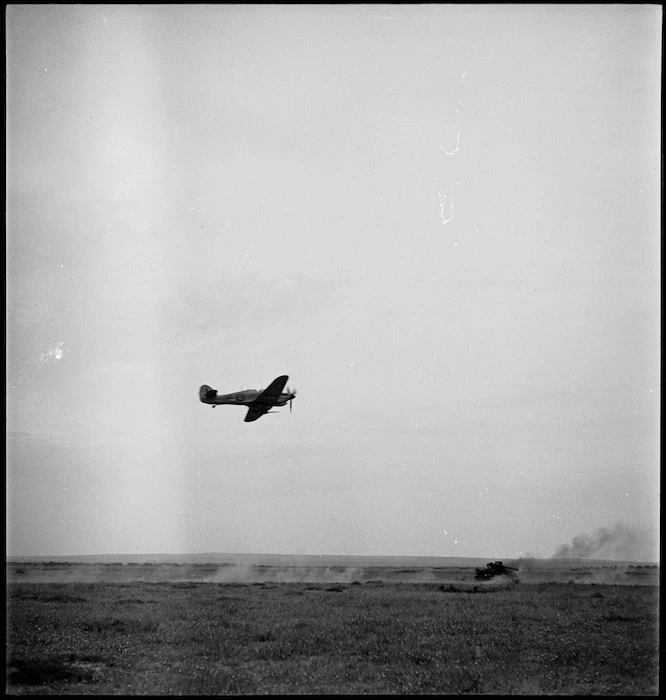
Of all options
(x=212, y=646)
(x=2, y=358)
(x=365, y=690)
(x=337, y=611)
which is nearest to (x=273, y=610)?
(x=337, y=611)

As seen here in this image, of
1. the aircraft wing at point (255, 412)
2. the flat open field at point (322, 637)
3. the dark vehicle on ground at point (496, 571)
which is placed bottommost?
the dark vehicle on ground at point (496, 571)

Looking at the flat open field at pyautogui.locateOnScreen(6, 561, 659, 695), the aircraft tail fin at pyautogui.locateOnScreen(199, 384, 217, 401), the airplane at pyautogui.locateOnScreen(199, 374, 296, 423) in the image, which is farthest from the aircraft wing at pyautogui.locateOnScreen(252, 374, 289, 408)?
the flat open field at pyautogui.locateOnScreen(6, 561, 659, 695)

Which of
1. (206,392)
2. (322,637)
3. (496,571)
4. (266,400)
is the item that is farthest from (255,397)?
(496,571)

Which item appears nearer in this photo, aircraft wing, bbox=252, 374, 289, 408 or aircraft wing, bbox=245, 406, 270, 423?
aircraft wing, bbox=252, 374, 289, 408

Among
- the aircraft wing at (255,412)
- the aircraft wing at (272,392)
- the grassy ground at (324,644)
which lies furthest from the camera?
the aircraft wing at (255,412)

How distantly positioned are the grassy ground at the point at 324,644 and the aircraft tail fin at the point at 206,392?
507 centimetres

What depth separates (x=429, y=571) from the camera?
25.9 meters

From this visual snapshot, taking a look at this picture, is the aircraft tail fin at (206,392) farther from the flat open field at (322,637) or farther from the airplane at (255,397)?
the flat open field at (322,637)

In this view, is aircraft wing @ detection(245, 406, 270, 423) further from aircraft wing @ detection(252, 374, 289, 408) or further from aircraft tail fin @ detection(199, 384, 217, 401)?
aircraft tail fin @ detection(199, 384, 217, 401)

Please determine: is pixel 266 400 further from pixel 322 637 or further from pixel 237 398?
pixel 322 637

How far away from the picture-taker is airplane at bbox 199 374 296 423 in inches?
725

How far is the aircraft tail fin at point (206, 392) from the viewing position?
1834cm

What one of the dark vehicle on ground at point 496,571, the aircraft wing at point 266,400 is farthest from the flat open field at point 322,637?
the aircraft wing at point 266,400

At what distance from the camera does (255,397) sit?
19.4 meters
